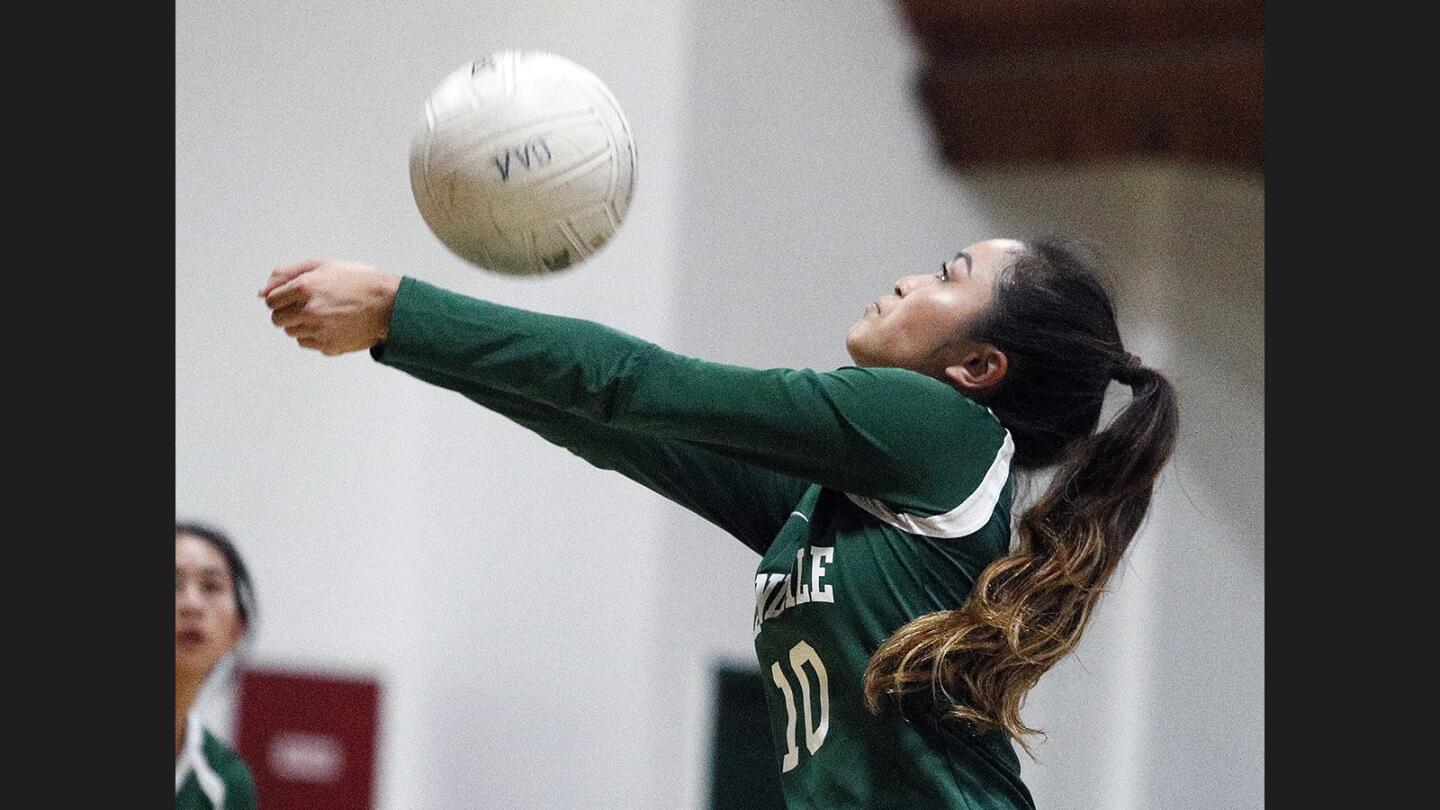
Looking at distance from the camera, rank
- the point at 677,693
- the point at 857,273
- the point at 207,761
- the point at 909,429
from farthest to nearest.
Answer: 1. the point at 857,273
2. the point at 677,693
3. the point at 207,761
4. the point at 909,429

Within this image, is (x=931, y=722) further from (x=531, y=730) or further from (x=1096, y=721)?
(x=1096, y=721)

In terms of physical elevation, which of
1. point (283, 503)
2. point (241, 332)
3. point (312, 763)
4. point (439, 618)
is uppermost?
point (241, 332)

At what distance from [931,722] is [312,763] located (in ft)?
7.67

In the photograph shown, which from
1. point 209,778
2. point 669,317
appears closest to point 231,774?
point 209,778

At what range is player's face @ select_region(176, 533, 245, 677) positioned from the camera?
10.2ft

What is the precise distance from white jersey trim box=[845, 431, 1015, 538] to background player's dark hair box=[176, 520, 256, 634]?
6.43ft

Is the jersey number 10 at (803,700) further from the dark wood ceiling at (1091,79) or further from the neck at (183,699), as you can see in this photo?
the dark wood ceiling at (1091,79)

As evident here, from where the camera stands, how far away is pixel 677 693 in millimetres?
3387

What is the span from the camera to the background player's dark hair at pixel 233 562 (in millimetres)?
3158

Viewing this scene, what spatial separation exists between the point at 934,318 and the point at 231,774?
1958mm

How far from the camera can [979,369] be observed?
1591mm

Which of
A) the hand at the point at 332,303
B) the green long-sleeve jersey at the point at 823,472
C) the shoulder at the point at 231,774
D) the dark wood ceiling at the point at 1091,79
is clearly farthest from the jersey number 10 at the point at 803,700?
the dark wood ceiling at the point at 1091,79

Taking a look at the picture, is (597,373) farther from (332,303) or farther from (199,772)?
(199,772)

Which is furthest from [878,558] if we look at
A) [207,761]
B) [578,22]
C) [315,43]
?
[315,43]
